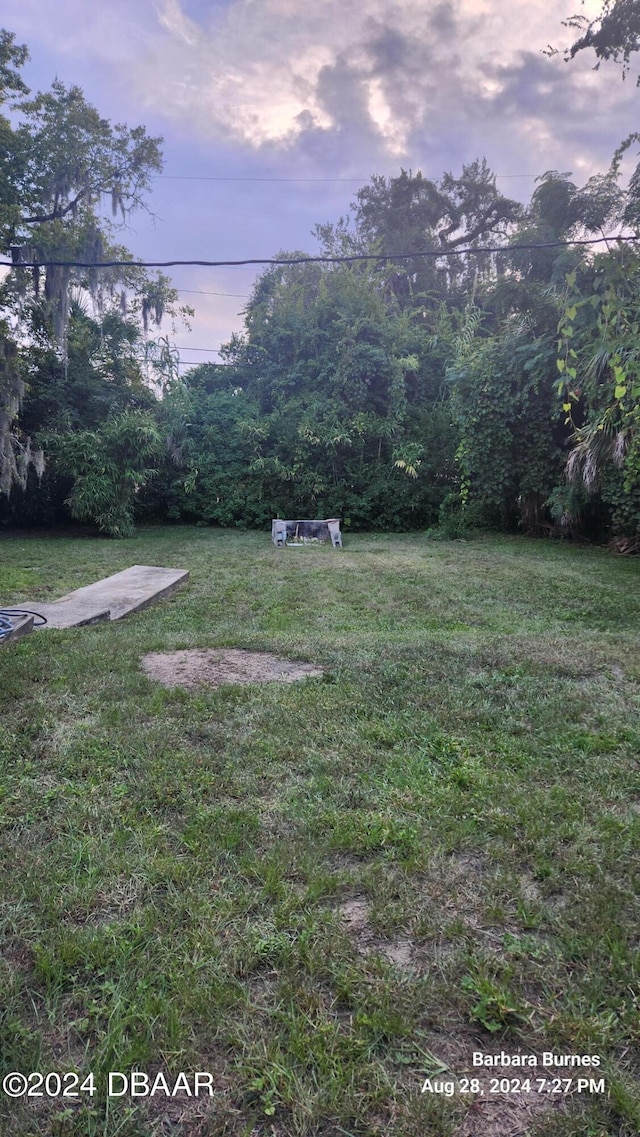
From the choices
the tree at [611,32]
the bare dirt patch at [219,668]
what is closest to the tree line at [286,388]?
the tree at [611,32]

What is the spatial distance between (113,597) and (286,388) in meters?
8.83

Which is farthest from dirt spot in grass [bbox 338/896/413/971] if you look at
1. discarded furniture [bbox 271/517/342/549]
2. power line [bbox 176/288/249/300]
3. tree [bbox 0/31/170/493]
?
power line [bbox 176/288/249/300]

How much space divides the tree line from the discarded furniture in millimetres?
Result: 1670

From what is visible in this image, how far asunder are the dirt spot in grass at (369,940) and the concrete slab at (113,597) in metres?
3.15

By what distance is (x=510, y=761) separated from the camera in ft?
6.68

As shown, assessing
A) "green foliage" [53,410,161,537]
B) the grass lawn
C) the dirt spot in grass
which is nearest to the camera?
the grass lawn

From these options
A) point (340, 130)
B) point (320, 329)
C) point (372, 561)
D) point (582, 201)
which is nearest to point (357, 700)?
point (372, 561)

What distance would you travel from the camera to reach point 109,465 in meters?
10.1

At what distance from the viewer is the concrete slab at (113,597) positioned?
163 inches

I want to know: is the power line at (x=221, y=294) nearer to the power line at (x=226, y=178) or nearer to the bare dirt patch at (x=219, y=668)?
the power line at (x=226, y=178)

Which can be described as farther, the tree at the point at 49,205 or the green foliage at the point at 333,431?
the green foliage at the point at 333,431

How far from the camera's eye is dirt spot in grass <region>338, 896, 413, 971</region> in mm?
1203

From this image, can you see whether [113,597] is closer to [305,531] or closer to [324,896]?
[324,896]

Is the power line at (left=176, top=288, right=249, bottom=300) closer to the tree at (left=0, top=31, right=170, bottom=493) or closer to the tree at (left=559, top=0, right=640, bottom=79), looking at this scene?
the tree at (left=0, top=31, right=170, bottom=493)
